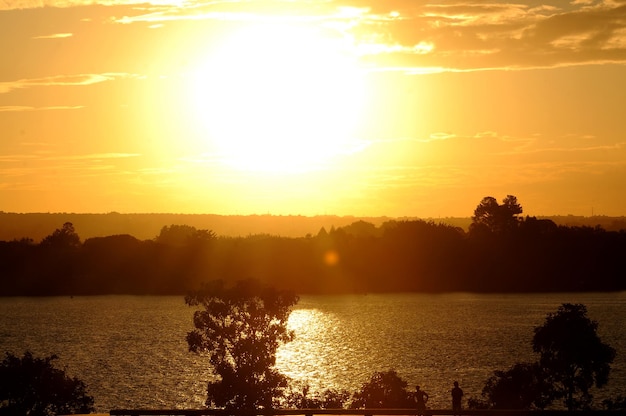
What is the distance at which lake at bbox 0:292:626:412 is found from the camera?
10112cm

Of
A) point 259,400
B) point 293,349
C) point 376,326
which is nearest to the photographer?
point 259,400

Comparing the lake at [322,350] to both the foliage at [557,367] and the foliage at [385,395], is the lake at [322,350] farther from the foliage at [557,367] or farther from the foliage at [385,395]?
the foliage at [385,395]

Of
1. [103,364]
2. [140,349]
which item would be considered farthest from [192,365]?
[140,349]

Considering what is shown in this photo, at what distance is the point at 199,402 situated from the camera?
90938 millimetres

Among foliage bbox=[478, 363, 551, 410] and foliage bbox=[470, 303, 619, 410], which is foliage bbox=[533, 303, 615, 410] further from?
foliage bbox=[478, 363, 551, 410]

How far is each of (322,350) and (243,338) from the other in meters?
93.0

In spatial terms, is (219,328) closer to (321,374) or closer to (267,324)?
(267,324)

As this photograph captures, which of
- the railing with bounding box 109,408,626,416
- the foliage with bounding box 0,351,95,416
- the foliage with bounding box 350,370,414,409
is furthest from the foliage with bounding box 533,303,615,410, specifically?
the railing with bounding box 109,408,626,416

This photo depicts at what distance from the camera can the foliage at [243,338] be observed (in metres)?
54.5

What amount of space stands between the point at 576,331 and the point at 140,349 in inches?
3792

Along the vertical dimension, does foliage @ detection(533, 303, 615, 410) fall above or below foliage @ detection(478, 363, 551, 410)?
above

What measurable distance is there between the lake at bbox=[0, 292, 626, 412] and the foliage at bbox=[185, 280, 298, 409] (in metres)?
29.5

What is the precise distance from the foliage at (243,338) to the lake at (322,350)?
29477 millimetres

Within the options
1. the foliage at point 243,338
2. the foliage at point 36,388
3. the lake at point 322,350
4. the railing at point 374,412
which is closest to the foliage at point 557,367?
the foliage at point 243,338
